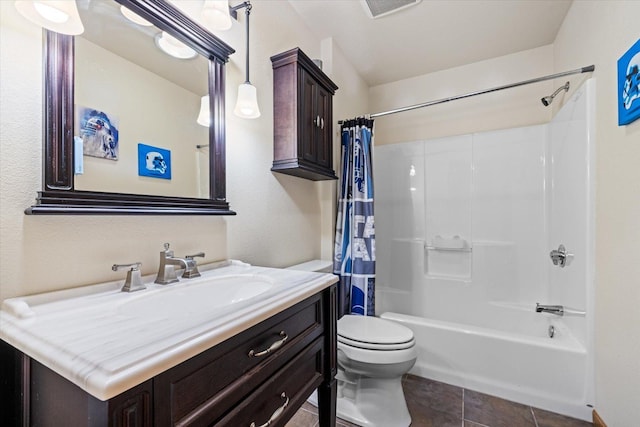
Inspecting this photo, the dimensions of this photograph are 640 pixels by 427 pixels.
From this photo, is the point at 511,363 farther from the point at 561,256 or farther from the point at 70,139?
the point at 70,139

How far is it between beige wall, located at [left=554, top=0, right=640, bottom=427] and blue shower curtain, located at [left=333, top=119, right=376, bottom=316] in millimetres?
1206

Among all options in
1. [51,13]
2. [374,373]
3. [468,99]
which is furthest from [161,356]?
[468,99]

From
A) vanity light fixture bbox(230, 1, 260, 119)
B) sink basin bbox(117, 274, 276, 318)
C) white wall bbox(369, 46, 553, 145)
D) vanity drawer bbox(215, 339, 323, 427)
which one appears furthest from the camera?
white wall bbox(369, 46, 553, 145)

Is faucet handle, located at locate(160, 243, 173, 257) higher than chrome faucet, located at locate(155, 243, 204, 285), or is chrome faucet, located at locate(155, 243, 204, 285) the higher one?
faucet handle, located at locate(160, 243, 173, 257)

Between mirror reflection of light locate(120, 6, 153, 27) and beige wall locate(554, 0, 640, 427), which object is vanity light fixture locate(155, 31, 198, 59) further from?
beige wall locate(554, 0, 640, 427)

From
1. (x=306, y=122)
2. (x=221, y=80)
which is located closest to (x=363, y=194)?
(x=306, y=122)

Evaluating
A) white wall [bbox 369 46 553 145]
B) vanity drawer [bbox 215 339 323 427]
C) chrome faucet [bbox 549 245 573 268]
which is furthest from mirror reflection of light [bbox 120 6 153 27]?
chrome faucet [bbox 549 245 573 268]

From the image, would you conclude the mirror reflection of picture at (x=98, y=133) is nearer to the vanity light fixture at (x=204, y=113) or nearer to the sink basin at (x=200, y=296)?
the vanity light fixture at (x=204, y=113)

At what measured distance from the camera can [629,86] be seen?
1191 millimetres

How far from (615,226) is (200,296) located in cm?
181

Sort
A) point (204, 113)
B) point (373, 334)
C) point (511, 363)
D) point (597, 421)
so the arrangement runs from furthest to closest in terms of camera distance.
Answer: point (511, 363)
point (373, 334)
point (597, 421)
point (204, 113)

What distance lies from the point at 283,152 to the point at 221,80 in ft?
1.64

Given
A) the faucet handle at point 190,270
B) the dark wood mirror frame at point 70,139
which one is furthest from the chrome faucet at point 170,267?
the dark wood mirror frame at point 70,139

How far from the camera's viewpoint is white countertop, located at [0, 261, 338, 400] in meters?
0.46
